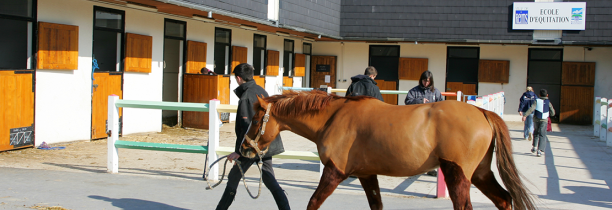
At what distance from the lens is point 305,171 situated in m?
7.72

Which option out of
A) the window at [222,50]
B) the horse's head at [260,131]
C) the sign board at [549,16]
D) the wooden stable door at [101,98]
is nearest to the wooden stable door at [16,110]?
the wooden stable door at [101,98]

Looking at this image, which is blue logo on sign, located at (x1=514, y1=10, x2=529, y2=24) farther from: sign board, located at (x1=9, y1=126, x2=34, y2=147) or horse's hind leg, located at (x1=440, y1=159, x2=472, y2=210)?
sign board, located at (x1=9, y1=126, x2=34, y2=147)

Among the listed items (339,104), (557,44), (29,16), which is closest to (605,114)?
(557,44)

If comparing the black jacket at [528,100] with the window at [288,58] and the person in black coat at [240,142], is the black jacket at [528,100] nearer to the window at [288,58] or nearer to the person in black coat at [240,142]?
the window at [288,58]

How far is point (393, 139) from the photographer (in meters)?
3.79

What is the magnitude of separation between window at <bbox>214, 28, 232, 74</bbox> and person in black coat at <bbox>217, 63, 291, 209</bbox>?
10.2 metres

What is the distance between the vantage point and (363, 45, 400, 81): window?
1969 cm

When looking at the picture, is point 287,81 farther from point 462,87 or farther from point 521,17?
point 521,17

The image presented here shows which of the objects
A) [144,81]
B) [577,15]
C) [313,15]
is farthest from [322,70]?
[144,81]

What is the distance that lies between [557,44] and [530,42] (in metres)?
0.88

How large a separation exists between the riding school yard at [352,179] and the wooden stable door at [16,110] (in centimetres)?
20

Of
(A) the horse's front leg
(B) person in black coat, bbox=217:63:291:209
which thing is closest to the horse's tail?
(A) the horse's front leg

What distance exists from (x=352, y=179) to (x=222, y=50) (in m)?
9.06

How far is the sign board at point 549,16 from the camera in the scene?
653 inches
